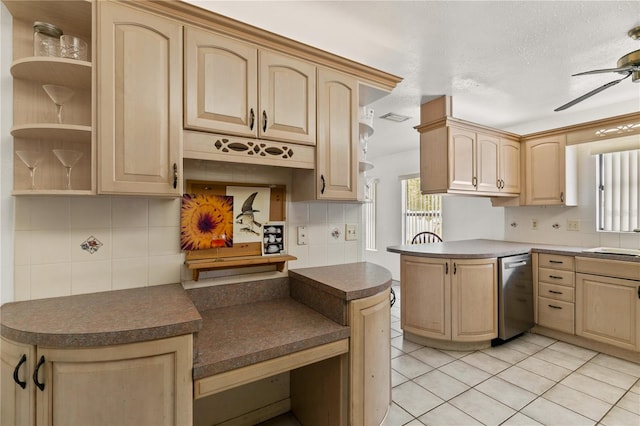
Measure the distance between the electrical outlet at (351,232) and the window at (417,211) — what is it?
3.28 meters

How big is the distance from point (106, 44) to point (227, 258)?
1173mm

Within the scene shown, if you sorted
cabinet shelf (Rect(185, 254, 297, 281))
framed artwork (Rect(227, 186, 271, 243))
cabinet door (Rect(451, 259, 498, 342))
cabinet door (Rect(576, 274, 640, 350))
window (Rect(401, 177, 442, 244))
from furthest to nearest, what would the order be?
window (Rect(401, 177, 442, 244)) < cabinet door (Rect(451, 259, 498, 342)) < cabinet door (Rect(576, 274, 640, 350)) < framed artwork (Rect(227, 186, 271, 243)) < cabinet shelf (Rect(185, 254, 297, 281))

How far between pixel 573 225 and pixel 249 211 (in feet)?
12.0

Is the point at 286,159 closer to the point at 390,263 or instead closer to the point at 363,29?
the point at 363,29

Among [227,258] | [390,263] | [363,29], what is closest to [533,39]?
[363,29]

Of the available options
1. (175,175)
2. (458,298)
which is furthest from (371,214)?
(175,175)

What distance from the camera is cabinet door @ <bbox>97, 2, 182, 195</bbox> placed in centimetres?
131

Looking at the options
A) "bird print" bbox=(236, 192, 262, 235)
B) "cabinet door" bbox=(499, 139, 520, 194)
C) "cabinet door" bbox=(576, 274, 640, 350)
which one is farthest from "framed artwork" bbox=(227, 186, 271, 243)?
"cabinet door" bbox=(576, 274, 640, 350)

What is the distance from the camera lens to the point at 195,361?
1200 millimetres

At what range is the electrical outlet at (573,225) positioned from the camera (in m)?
3.45

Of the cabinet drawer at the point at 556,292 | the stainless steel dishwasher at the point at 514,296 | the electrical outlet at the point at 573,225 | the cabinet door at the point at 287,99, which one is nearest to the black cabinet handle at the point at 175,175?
the cabinet door at the point at 287,99

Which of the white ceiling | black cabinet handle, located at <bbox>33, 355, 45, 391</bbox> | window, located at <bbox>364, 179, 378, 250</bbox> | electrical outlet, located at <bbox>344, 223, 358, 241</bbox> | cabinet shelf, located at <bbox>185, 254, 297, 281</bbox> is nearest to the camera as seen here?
black cabinet handle, located at <bbox>33, 355, 45, 391</bbox>

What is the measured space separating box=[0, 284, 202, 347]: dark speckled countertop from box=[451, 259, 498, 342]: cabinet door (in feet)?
7.72

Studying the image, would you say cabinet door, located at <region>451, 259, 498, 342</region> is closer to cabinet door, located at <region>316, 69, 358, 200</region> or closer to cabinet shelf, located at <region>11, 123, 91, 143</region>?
cabinet door, located at <region>316, 69, 358, 200</region>
